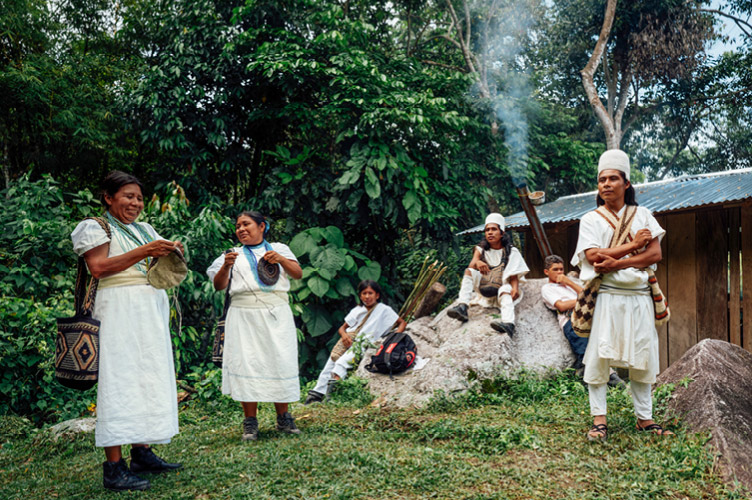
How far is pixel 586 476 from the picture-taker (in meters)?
3.41

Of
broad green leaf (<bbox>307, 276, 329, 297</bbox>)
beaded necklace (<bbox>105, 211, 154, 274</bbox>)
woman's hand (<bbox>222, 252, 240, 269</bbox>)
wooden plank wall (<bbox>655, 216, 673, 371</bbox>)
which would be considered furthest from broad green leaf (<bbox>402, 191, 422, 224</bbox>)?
beaded necklace (<bbox>105, 211, 154, 274</bbox>)

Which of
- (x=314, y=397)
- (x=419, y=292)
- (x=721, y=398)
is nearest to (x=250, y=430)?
(x=314, y=397)

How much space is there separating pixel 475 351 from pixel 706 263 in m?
3.85

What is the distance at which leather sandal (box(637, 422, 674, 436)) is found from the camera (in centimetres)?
391

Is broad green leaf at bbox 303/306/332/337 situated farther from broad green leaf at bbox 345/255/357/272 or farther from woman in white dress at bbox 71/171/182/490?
woman in white dress at bbox 71/171/182/490

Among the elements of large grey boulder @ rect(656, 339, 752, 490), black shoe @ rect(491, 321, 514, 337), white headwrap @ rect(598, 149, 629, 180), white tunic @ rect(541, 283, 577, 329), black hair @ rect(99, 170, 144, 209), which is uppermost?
white headwrap @ rect(598, 149, 629, 180)

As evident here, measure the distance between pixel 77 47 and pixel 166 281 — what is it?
10.2m

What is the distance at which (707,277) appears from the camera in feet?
25.4

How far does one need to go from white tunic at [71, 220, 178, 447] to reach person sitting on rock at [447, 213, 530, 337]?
4.23 metres

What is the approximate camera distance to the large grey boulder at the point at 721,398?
3559 mm

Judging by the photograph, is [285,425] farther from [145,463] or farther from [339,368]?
[339,368]

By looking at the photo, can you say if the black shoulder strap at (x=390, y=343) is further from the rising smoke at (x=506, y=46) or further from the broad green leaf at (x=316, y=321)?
the rising smoke at (x=506, y=46)

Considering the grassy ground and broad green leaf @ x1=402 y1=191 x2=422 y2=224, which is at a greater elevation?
broad green leaf @ x1=402 y1=191 x2=422 y2=224

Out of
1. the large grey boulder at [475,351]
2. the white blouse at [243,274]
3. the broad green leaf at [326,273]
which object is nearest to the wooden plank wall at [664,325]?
the large grey boulder at [475,351]
